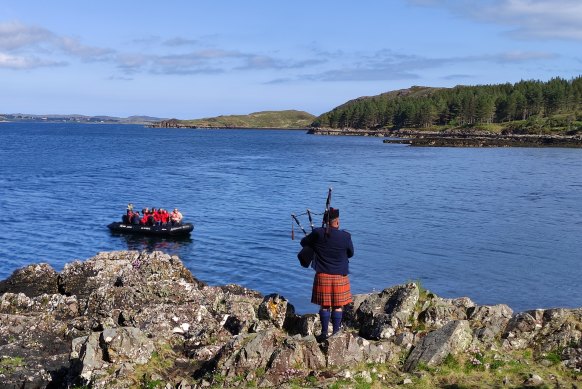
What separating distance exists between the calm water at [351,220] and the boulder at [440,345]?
50.9ft

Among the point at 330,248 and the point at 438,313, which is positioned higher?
the point at 330,248

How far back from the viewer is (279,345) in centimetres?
1367

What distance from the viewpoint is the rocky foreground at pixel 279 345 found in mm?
13000

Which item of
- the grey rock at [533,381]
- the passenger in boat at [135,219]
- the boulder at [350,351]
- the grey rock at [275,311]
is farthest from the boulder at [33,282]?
the passenger in boat at [135,219]

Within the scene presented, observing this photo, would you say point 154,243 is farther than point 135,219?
No

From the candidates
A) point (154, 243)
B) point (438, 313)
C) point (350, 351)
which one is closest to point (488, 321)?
point (438, 313)

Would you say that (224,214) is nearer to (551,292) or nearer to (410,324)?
(551,292)

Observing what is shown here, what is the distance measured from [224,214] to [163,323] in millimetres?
41503

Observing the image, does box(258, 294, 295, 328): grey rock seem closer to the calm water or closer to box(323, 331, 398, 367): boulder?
box(323, 331, 398, 367): boulder

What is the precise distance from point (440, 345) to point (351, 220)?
40337 mm

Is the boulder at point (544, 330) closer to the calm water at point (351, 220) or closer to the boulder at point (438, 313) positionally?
the boulder at point (438, 313)

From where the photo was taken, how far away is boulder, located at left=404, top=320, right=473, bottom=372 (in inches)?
529

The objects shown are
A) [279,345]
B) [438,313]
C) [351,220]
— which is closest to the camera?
[279,345]

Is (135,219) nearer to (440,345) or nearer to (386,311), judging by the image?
(386,311)
